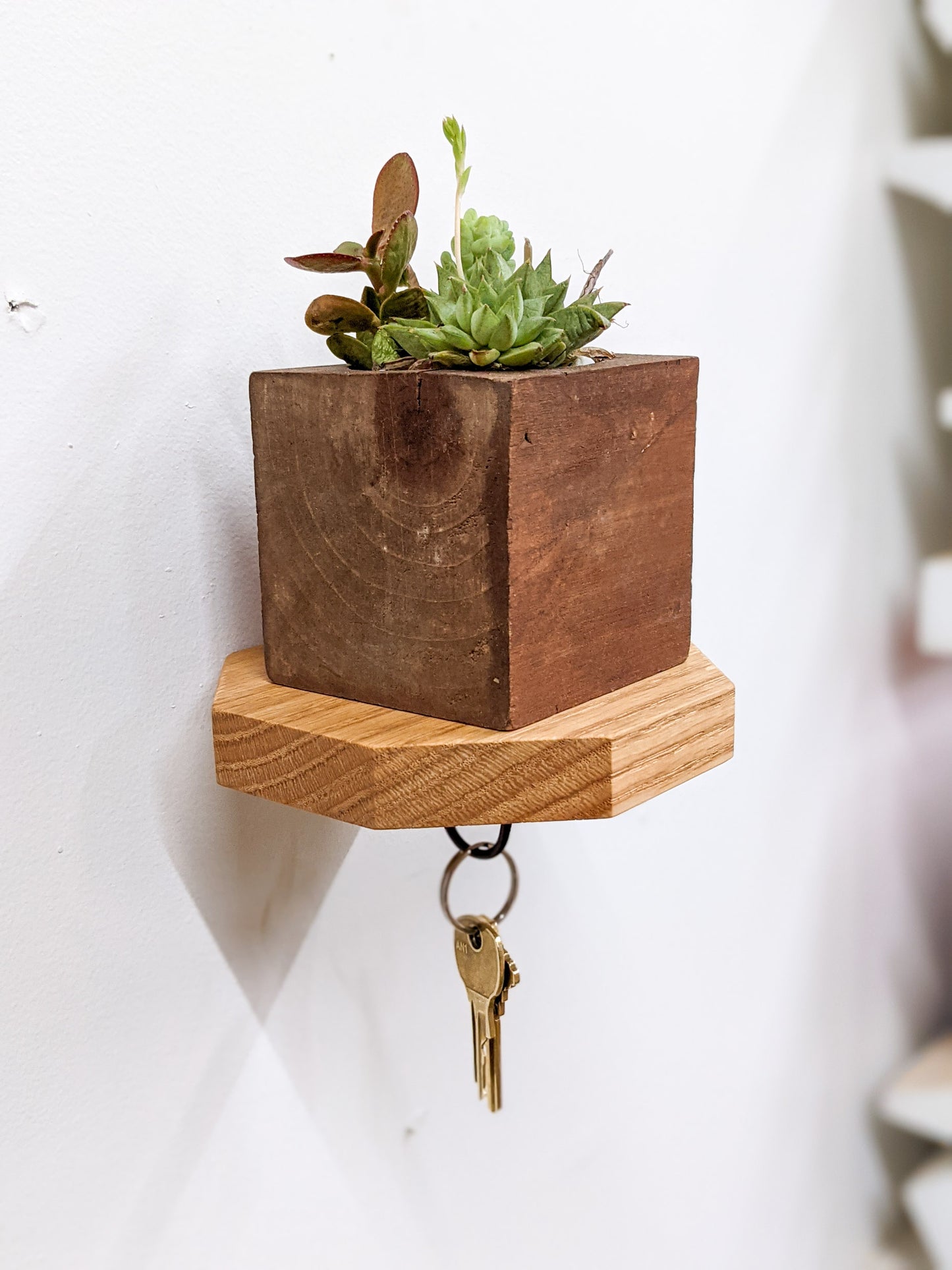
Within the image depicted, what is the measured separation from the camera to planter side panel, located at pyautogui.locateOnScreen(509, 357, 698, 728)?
401 mm

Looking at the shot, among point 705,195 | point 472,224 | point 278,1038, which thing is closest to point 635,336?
point 705,195

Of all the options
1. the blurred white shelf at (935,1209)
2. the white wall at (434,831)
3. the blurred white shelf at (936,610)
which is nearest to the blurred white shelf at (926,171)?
the white wall at (434,831)

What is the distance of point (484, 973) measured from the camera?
0.55 meters

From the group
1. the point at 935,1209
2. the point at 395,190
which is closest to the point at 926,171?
the point at 395,190

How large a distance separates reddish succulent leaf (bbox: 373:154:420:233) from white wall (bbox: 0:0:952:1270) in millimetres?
95

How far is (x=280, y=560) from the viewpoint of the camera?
470 mm

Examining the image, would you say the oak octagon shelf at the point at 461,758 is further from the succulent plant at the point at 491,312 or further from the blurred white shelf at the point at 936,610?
the blurred white shelf at the point at 936,610

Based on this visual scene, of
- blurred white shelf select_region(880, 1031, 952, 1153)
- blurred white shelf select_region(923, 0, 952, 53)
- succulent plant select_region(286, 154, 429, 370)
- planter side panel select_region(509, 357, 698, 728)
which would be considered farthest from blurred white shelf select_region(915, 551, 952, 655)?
succulent plant select_region(286, 154, 429, 370)

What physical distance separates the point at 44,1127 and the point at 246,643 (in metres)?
0.22

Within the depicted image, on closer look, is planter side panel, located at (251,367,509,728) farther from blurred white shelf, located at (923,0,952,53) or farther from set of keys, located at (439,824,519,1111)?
blurred white shelf, located at (923,0,952,53)

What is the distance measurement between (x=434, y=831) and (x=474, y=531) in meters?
0.29

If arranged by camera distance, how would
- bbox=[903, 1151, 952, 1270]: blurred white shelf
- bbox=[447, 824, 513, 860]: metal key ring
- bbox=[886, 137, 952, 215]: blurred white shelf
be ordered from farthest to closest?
bbox=[903, 1151, 952, 1270]: blurred white shelf → bbox=[886, 137, 952, 215]: blurred white shelf → bbox=[447, 824, 513, 860]: metal key ring

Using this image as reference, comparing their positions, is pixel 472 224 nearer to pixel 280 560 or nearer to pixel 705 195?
pixel 280 560

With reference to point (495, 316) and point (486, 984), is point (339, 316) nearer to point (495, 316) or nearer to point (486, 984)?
point (495, 316)
